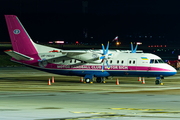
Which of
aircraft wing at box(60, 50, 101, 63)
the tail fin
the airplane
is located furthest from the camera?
the tail fin

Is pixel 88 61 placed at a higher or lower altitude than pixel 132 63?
higher

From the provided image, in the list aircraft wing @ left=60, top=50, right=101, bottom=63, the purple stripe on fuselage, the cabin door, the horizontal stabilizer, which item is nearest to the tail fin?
the horizontal stabilizer

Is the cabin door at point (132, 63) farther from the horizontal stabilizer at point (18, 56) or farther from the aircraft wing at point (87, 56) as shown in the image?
the horizontal stabilizer at point (18, 56)

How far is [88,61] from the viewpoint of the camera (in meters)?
43.7

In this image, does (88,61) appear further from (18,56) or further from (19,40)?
(19,40)

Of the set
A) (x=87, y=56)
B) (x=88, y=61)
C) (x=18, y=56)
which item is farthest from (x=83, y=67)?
(x=18, y=56)

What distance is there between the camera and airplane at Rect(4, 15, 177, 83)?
4219 cm

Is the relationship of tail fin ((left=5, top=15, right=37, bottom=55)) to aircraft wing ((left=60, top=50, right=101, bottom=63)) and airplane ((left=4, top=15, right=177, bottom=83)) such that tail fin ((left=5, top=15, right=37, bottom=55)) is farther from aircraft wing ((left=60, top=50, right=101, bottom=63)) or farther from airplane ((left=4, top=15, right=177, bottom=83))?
aircraft wing ((left=60, top=50, right=101, bottom=63))

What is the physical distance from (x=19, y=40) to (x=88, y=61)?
8.62 m

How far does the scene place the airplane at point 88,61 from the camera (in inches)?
1661

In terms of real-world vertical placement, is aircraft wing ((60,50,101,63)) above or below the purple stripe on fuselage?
above

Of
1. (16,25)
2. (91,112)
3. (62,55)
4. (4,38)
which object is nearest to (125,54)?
(62,55)

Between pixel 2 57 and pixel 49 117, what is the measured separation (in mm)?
76267

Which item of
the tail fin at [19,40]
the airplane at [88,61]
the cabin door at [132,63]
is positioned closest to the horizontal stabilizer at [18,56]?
the airplane at [88,61]
